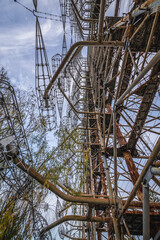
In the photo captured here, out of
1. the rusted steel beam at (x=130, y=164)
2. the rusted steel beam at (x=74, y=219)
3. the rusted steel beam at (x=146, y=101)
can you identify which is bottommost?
the rusted steel beam at (x=74, y=219)

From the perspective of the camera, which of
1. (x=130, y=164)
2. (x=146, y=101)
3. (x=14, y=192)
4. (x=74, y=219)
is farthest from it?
(x=130, y=164)

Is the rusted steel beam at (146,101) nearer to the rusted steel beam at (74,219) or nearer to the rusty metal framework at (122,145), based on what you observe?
the rusty metal framework at (122,145)

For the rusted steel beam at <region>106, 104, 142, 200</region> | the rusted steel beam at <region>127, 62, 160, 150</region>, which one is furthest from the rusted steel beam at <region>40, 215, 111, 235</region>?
the rusted steel beam at <region>127, 62, 160, 150</region>

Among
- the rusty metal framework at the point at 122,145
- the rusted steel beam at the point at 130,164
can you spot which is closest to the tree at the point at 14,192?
the rusty metal framework at the point at 122,145

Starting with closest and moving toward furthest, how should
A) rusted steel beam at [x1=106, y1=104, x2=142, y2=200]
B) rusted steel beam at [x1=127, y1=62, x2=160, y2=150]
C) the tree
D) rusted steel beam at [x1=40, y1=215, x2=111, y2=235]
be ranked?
the tree → rusted steel beam at [x1=40, y1=215, x2=111, y2=235] → rusted steel beam at [x1=127, y1=62, x2=160, y2=150] → rusted steel beam at [x1=106, y1=104, x2=142, y2=200]

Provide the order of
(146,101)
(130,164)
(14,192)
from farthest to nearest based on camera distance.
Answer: (130,164) < (146,101) < (14,192)

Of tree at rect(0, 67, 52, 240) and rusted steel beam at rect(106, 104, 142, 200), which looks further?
rusted steel beam at rect(106, 104, 142, 200)

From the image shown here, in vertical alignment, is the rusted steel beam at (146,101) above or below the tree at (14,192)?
above

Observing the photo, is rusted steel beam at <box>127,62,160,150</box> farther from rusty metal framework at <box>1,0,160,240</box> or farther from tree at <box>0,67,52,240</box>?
tree at <box>0,67,52,240</box>

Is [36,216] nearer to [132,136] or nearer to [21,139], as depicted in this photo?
[21,139]

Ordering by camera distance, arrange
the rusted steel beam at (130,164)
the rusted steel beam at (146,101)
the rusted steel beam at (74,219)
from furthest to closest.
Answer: the rusted steel beam at (130,164) → the rusted steel beam at (146,101) → the rusted steel beam at (74,219)

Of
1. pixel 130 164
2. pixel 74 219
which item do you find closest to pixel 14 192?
pixel 74 219

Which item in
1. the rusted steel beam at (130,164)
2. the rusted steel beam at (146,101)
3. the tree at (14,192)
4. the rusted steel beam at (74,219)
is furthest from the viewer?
the rusted steel beam at (130,164)

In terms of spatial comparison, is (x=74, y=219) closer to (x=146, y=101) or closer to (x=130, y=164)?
(x=130, y=164)
